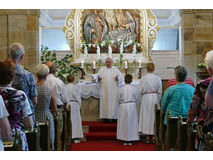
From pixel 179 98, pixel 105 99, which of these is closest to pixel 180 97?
pixel 179 98

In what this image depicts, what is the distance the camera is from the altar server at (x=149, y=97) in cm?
956

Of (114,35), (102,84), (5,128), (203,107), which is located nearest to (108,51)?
(114,35)

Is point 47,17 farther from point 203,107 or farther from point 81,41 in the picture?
point 203,107

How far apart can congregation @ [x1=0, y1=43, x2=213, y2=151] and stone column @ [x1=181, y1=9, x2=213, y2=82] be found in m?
2.59

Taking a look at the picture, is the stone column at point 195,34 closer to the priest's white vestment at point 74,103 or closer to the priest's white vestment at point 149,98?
the priest's white vestment at point 149,98

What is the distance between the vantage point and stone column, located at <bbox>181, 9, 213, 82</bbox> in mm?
11961

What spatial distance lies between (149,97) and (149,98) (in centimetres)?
3

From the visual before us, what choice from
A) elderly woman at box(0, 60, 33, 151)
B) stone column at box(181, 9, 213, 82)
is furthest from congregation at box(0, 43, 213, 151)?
stone column at box(181, 9, 213, 82)

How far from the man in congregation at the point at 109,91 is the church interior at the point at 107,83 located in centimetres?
3

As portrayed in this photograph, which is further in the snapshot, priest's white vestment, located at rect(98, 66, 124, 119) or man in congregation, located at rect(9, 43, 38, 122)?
priest's white vestment, located at rect(98, 66, 124, 119)

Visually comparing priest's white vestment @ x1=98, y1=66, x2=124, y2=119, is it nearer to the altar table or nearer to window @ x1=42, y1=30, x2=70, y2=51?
the altar table

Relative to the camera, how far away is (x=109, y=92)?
35.9ft

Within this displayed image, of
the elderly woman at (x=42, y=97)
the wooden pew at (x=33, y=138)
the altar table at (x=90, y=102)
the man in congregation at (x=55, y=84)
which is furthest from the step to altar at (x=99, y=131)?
the wooden pew at (x=33, y=138)
